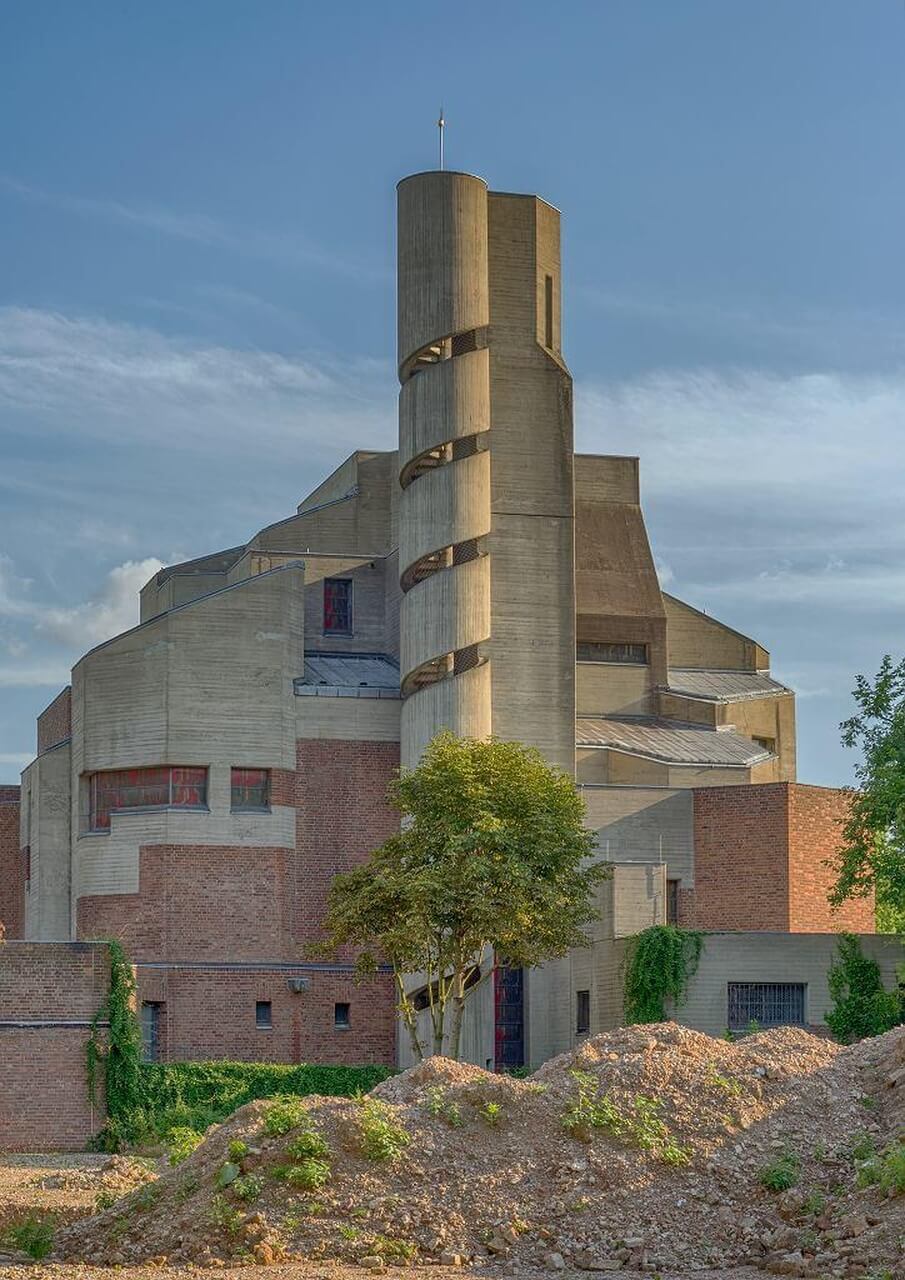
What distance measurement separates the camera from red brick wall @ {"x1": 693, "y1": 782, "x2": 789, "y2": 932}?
202 feet

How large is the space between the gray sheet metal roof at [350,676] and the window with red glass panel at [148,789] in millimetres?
3972

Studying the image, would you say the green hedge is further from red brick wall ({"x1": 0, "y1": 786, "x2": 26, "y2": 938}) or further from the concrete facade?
red brick wall ({"x1": 0, "y1": 786, "x2": 26, "y2": 938})

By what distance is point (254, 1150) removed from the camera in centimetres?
3075

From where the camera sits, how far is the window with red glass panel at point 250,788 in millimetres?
61406

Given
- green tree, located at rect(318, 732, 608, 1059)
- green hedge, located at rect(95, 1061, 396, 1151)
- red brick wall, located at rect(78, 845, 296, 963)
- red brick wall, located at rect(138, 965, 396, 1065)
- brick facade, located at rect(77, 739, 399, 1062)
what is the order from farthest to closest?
1. red brick wall, located at rect(78, 845, 296, 963)
2. brick facade, located at rect(77, 739, 399, 1062)
3. red brick wall, located at rect(138, 965, 396, 1065)
4. green tree, located at rect(318, 732, 608, 1059)
5. green hedge, located at rect(95, 1061, 396, 1151)

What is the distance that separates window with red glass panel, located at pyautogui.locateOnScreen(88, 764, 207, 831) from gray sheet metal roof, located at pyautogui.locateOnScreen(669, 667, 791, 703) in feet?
55.4

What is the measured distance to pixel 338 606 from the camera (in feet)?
221

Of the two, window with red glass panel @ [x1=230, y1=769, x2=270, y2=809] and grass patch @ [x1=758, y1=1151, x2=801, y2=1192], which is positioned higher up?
window with red glass panel @ [x1=230, y1=769, x2=270, y2=809]

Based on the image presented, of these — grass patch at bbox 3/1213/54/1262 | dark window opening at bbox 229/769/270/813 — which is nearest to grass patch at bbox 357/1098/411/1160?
grass patch at bbox 3/1213/54/1262

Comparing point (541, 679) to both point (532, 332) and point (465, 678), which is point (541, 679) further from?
point (532, 332)

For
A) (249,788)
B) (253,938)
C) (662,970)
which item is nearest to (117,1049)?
(253,938)

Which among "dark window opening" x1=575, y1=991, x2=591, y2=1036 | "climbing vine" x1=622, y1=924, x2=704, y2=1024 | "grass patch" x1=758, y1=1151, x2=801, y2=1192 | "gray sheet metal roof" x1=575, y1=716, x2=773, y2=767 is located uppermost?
"gray sheet metal roof" x1=575, y1=716, x2=773, y2=767

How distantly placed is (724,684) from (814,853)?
1313cm

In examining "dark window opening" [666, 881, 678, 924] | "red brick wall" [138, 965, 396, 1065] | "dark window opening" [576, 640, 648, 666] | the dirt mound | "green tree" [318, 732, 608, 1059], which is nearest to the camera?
the dirt mound
